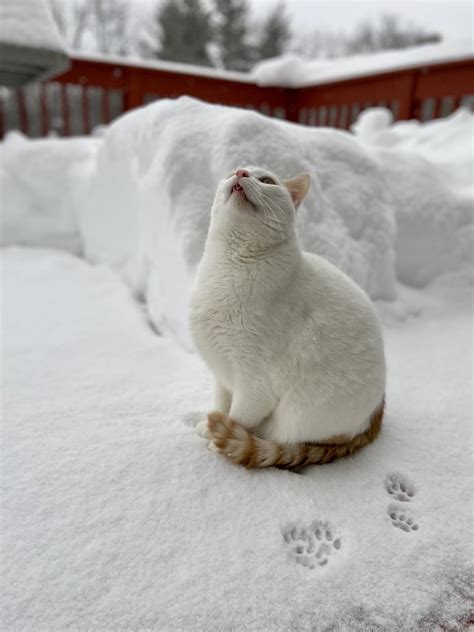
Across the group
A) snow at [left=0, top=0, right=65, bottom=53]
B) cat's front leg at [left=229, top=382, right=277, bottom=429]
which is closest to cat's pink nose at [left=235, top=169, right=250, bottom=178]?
cat's front leg at [left=229, top=382, right=277, bottom=429]

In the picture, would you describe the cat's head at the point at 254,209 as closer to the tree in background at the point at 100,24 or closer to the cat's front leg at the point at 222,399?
the cat's front leg at the point at 222,399

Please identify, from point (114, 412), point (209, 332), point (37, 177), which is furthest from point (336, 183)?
point (37, 177)

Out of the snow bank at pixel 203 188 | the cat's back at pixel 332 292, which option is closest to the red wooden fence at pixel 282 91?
the snow bank at pixel 203 188

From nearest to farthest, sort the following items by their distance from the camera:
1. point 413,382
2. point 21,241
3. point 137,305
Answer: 1. point 413,382
2. point 137,305
3. point 21,241

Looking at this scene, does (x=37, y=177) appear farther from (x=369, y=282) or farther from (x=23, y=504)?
(x=23, y=504)

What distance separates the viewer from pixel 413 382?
173 cm

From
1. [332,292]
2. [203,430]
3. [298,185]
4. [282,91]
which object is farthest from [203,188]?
[282,91]

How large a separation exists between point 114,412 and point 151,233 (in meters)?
1.11

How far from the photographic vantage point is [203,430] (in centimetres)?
131

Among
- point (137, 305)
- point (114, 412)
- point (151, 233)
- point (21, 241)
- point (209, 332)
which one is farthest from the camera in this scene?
point (21, 241)

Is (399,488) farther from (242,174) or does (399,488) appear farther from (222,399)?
(242,174)

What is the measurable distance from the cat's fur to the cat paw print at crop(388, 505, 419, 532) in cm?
21

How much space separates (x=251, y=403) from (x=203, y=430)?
22 cm

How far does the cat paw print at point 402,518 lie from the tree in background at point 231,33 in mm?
16914
